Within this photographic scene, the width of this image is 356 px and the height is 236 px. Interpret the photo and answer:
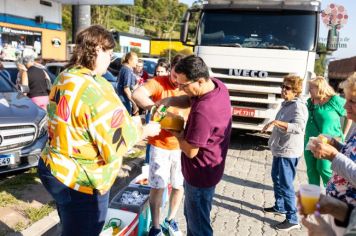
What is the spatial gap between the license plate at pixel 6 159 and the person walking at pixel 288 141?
3.23 m

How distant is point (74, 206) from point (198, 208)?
3.34ft

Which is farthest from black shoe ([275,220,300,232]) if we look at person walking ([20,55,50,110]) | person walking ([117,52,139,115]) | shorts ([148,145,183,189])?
person walking ([20,55,50,110])

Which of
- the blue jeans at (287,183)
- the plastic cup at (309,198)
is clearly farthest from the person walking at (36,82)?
the plastic cup at (309,198)

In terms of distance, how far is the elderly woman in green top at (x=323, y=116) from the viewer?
4020 millimetres

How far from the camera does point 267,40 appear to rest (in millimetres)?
7582

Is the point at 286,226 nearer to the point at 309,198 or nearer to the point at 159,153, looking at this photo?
the point at 159,153

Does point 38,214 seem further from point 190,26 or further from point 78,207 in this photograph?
point 190,26

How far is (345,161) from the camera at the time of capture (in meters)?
2.11

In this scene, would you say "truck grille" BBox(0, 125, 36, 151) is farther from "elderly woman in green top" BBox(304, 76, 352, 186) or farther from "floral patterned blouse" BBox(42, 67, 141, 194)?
"elderly woman in green top" BBox(304, 76, 352, 186)

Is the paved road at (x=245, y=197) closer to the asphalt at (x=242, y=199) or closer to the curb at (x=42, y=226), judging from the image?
the asphalt at (x=242, y=199)

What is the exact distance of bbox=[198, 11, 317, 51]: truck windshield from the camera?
7.42 metres

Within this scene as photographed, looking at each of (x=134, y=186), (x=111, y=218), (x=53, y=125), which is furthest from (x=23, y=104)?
(x=53, y=125)

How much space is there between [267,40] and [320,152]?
5.71m

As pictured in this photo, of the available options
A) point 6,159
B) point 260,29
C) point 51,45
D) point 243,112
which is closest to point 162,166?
point 6,159
